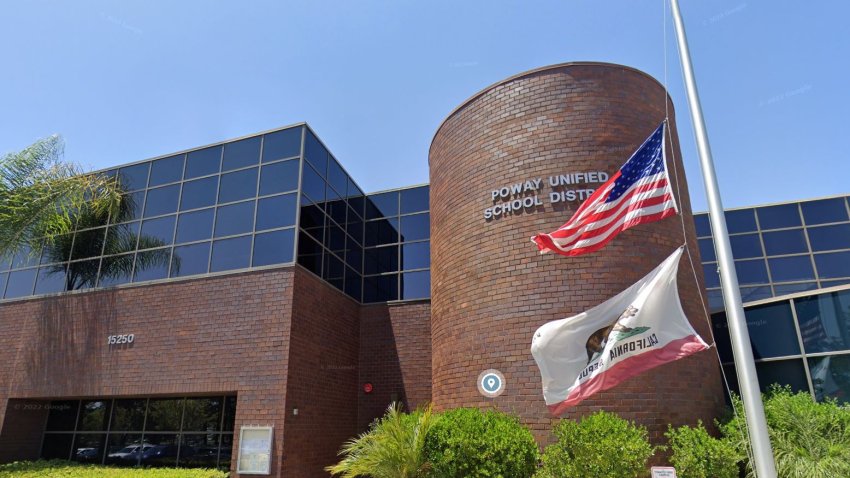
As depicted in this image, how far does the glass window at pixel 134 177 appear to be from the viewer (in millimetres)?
17312

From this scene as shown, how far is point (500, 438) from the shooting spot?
914cm

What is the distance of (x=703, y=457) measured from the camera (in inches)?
344

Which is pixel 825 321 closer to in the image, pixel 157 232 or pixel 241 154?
pixel 241 154

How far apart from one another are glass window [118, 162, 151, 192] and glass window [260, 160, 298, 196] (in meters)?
4.66

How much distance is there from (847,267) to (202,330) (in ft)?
74.7

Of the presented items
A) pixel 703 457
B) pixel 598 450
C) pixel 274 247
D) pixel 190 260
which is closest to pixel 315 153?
pixel 274 247

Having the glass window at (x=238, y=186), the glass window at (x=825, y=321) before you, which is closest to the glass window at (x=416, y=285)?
the glass window at (x=238, y=186)

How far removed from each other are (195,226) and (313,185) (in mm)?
3627

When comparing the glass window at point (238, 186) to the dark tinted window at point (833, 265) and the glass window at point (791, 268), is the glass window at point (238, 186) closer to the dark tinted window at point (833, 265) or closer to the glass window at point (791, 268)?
the glass window at point (791, 268)

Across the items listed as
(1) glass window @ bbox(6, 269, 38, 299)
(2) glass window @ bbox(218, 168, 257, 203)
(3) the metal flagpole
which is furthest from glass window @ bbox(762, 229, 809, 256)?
(1) glass window @ bbox(6, 269, 38, 299)

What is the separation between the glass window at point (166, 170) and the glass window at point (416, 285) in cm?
782

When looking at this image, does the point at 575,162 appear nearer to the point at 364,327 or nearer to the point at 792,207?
the point at 364,327

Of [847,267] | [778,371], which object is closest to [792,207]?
[847,267]

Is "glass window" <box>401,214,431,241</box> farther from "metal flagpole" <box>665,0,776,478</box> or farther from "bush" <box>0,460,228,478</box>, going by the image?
"metal flagpole" <box>665,0,776,478</box>
